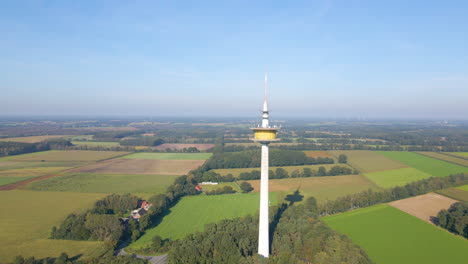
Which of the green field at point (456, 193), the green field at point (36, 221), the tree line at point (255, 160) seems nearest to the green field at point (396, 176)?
the green field at point (456, 193)

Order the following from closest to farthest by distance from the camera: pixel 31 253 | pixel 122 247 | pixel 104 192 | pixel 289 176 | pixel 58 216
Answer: pixel 31 253 < pixel 122 247 < pixel 58 216 < pixel 104 192 < pixel 289 176

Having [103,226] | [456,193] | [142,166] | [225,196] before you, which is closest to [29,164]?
[142,166]

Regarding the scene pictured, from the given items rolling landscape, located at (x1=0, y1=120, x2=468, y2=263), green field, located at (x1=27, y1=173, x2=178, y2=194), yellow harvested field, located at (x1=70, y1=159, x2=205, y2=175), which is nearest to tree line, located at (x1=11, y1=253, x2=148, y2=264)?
rolling landscape, located at (x1=0, y1=120, x2=468, y2=263)

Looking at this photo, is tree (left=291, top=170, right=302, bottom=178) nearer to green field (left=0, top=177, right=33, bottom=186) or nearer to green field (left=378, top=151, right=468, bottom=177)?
green field (left=378, top=151, right=468, bottom=177)

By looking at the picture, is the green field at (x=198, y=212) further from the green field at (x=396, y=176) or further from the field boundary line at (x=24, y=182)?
the field boundary line at (x=24, y=182)

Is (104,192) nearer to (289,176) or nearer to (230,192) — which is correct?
(230,192)

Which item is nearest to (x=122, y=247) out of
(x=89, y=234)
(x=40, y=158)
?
(x=89, y=234)
